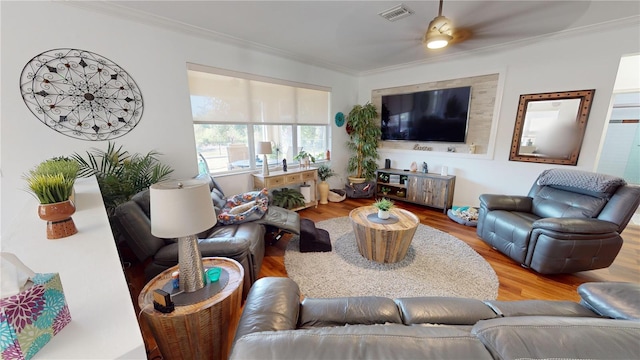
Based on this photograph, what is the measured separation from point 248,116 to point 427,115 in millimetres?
3119

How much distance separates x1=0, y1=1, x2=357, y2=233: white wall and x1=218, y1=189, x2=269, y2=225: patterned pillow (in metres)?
0.76

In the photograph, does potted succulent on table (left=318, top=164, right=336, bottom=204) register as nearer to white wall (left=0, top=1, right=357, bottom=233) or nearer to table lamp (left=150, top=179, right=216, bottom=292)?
white wall (left=0, top=1, right=357, bottom=233)

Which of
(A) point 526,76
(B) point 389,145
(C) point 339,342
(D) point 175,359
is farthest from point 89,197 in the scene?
(A) point 526,76

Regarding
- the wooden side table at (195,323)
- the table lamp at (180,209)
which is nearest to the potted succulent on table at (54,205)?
the table lamp at (180,209)

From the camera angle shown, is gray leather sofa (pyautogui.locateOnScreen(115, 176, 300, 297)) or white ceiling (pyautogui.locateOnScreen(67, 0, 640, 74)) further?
white ceiling (pyautogui.locateOnScreen(67, 0, 640, 74))

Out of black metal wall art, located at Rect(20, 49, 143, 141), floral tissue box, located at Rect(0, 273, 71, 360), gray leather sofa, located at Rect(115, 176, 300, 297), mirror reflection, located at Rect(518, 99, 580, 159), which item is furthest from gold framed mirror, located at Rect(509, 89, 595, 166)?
black metal wall art, located at Rect(20, 49, 143, 141)

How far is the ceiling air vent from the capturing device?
7.74 ft

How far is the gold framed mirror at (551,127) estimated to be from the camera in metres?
3.03

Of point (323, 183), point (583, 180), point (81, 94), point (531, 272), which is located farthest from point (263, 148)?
point (583, 180)

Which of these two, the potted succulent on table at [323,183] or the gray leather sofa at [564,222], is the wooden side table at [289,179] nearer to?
the potted succulent on table at [323,183]

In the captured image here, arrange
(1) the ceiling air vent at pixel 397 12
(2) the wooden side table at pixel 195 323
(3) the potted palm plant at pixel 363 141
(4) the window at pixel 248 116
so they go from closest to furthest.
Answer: (2) the wooden side table at pixel 195 323
(1) the ceiling air vent at pixel 397 12
(4) the window at pixel 248 116
(3) the potted palm plant at pixel 363 141

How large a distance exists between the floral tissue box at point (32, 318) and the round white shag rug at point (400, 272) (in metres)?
1.67

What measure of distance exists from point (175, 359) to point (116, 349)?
2.93 feet

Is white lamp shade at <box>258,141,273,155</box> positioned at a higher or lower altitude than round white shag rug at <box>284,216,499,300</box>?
higher
